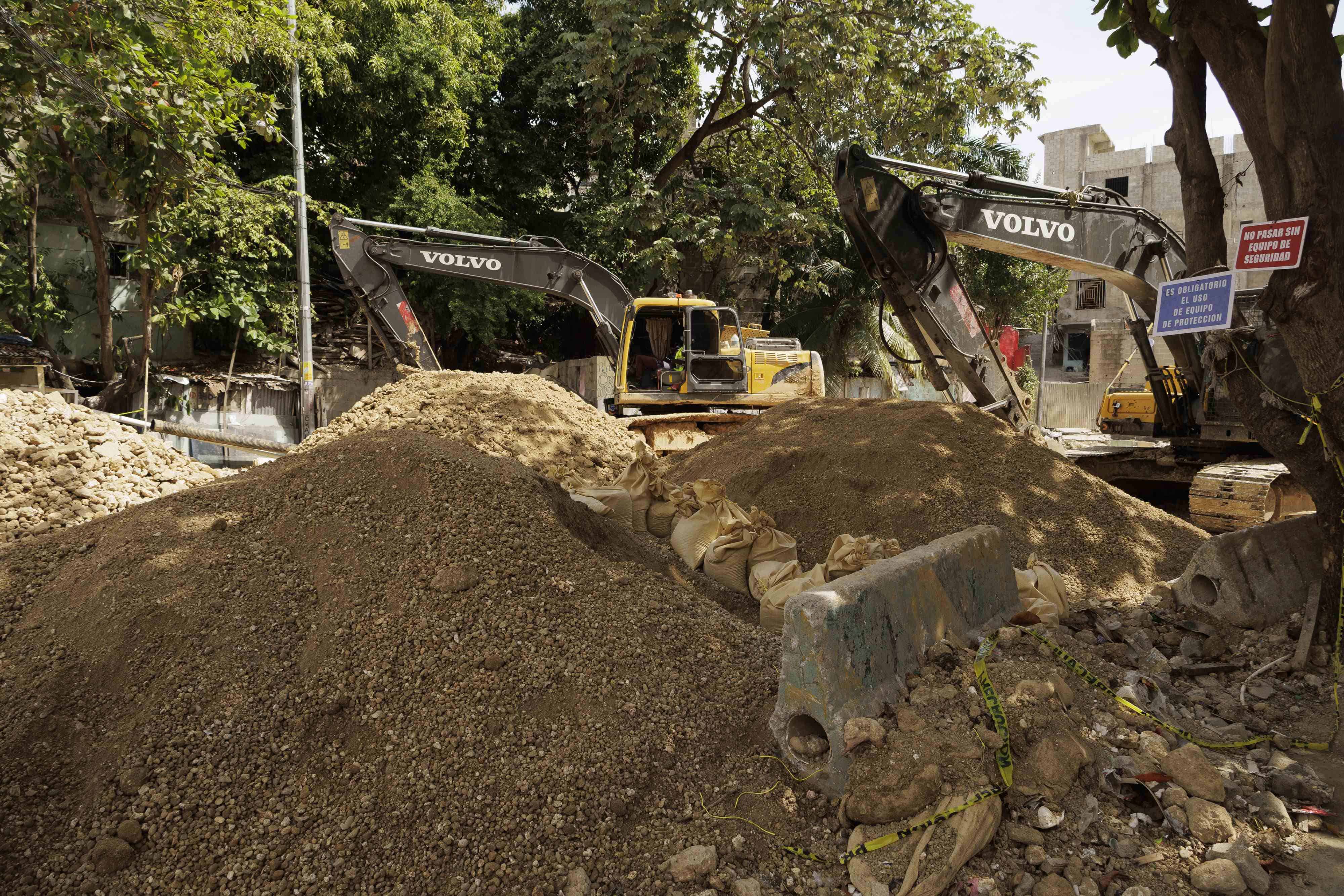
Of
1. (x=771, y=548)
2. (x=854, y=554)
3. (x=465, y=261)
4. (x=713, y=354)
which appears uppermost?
(x=465, y=261)

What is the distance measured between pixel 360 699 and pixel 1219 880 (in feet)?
9.82

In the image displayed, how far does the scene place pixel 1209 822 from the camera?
113 inches

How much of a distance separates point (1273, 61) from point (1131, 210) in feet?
11.6

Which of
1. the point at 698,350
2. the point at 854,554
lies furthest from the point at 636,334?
the point at 854,554

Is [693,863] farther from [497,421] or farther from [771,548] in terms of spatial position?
[497,421]

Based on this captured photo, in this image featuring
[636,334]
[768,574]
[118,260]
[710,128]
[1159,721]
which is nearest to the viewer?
[1159,721]

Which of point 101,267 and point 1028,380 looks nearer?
point 101,267

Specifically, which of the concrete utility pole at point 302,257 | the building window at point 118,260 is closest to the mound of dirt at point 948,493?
the concrete utility pole at point 302,257

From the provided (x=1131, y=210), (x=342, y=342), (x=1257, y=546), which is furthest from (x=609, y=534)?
(x=342, y=342)

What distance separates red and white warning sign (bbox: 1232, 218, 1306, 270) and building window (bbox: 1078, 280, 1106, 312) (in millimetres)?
30926

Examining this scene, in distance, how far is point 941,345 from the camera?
773cm

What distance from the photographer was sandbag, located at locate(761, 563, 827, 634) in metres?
4.47

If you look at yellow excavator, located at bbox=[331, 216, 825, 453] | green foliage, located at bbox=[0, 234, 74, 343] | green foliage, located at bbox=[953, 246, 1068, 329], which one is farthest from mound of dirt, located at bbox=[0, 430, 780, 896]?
green foliage, located at bbox=[953, 246, 1068, 329]

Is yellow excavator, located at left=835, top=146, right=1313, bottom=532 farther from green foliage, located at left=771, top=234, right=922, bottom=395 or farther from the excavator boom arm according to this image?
green foliage, located at left=771, top=234, right=922, bottom=395
